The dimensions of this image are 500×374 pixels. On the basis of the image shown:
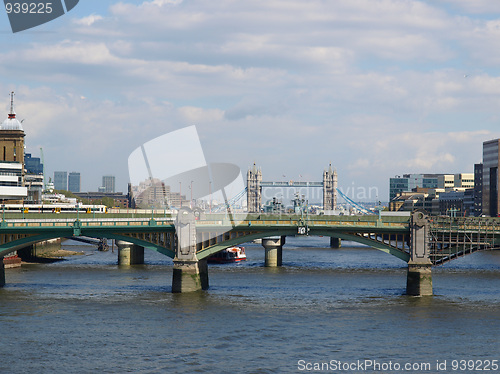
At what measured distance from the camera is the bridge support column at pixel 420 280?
251 feet

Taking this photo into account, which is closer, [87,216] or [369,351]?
[369,351]

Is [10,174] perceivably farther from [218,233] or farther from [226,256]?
[218,233]

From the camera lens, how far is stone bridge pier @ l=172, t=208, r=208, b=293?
256 ft

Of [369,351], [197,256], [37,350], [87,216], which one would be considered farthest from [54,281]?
[369,351]

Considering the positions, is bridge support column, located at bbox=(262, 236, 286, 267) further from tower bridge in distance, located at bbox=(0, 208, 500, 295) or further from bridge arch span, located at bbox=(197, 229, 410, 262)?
bridge arch span, located at bbox=(197, 229, 410, 262)

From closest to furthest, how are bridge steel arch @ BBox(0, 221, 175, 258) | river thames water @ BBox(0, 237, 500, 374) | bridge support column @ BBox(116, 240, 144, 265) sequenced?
1. river thames water @ BBox(0, 237, 500, 374)
2. bridge steel arch @ BBox(0, 221, 175, 258)
3. bridge support column @ BBox(116, 240, 144, 265)

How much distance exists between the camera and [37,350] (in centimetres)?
5275

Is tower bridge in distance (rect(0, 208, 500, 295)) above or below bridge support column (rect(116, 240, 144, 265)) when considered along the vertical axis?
above

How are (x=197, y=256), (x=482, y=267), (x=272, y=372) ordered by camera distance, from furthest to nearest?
(x=482, y=267)
(x=197, y=256)
(x=272, y=372)

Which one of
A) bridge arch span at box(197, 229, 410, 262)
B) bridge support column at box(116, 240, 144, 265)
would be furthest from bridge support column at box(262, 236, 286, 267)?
bridge arch span at box(197, 229, 410, 262)

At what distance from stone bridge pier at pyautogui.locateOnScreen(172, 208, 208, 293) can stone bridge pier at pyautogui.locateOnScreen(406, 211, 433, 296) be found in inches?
824

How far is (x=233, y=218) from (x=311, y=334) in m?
28.6

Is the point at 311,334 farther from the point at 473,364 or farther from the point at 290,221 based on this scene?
the point at 290,221

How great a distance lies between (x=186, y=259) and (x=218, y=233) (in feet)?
16.4
